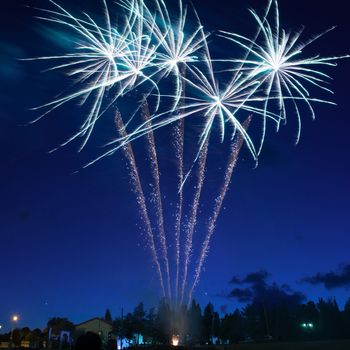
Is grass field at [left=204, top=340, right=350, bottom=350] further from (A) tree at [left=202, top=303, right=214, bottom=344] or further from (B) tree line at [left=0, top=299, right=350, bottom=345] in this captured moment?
(A) tree at [left=202, top=303, right=214, bottom=344]

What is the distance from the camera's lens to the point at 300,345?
46.0m

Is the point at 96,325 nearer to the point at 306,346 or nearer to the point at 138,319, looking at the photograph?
the point at 138,319

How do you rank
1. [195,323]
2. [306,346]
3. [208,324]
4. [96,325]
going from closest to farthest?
[306,346]
[96,325]
[208,324]
[195,323]

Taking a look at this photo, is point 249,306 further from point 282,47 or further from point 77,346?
point 77,346

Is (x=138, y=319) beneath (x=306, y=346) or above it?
above

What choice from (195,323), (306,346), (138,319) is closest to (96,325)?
(138,319)

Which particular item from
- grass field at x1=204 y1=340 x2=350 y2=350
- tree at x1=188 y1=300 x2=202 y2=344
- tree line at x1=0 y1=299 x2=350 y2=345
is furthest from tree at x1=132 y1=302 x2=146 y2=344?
grass field at x1=204 y1=340 x2=350 y2=350

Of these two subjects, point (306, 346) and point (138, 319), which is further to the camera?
point (138, 319)

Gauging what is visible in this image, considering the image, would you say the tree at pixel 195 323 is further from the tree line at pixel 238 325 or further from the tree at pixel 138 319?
the tree at pixel 138 319

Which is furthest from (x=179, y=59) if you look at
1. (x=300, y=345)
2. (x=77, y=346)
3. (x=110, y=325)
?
(x=110, y=325)

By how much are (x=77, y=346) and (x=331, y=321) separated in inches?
3515

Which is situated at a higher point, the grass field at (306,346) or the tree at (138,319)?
the tree at (138,319)

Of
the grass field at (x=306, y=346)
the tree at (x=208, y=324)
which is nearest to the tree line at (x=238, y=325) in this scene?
the tree at (x=208, y=324)

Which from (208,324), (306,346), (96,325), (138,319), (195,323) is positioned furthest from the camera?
(195,323)
